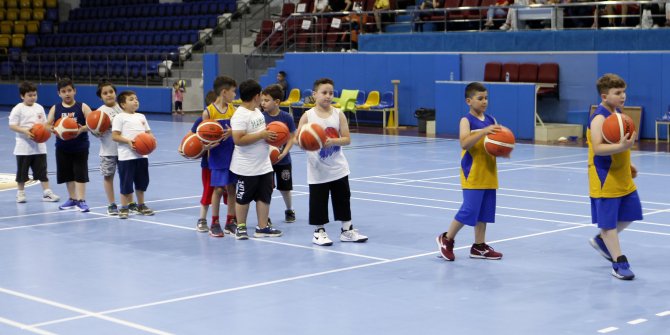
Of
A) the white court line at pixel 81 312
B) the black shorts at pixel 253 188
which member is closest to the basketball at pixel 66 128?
the black shorts at pixel 253 188

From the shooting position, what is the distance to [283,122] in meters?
11.2

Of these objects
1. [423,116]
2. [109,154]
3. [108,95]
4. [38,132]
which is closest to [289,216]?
[109,154]

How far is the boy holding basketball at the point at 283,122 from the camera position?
1104cm

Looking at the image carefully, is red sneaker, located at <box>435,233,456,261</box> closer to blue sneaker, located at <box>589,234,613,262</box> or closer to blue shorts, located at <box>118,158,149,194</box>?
blue sneaker, located at <box>589,234,613,262</box>

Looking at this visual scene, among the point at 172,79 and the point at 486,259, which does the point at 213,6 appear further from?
the point at 486,259

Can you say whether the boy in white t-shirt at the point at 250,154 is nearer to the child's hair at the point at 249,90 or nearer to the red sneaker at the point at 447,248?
the child's hair at the point at 249,90

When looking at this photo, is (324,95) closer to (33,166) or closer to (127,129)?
(127,129)

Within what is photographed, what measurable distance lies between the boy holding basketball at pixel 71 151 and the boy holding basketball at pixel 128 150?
1004 mm

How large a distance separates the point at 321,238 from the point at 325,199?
388mm

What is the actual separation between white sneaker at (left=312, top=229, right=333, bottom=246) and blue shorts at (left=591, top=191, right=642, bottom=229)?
270 cm

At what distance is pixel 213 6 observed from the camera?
37656 millimetres

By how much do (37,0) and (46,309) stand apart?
38207 millimetres

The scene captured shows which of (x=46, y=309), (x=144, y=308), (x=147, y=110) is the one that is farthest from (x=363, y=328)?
(x=147, y=110)

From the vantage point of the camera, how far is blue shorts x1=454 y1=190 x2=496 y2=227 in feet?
29.7
